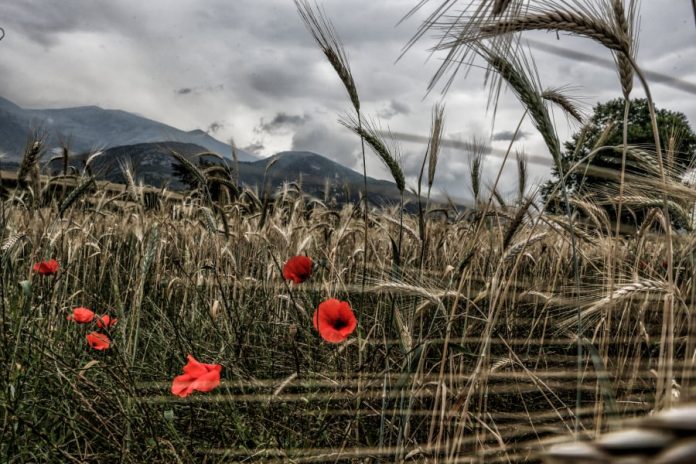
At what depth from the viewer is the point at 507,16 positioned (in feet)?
3.25

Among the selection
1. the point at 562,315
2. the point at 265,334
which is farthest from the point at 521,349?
the point at 265,334

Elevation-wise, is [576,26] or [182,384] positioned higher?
[576,26]

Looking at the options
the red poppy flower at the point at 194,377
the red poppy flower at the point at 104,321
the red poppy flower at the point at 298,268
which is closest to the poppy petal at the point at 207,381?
the red poppy flower at the point at 194,377

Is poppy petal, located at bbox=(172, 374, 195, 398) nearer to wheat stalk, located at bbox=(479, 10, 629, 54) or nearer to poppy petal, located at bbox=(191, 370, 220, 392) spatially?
poppy petal, located at bbox=(191, 370, 220, 392)

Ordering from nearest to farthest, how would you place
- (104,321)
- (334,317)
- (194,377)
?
(194,377) → (334,317) → (104,321)

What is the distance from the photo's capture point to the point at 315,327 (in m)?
1.99

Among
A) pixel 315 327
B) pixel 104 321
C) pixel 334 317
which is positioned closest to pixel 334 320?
pixel 334 317

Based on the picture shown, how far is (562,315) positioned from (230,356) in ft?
6.05

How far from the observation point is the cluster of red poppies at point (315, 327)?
1.56 meters

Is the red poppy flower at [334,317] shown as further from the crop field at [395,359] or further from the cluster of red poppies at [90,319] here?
the cluster of red poppies at [90,319]

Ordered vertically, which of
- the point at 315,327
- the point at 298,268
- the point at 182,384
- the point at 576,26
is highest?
the point at 576,26

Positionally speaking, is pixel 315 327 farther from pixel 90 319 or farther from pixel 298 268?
pixel 90 319

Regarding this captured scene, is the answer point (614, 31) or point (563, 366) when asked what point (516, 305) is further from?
point (614, 31)

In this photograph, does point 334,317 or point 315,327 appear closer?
point 334,317
